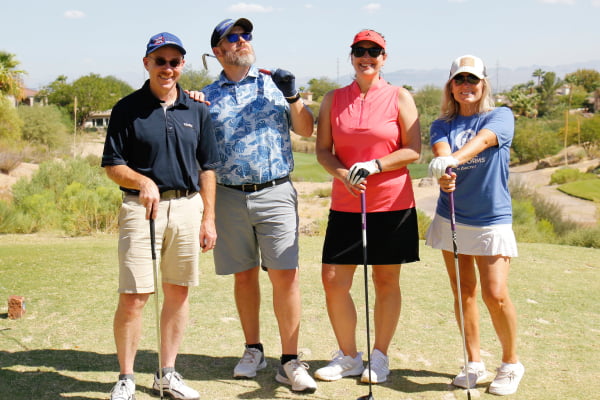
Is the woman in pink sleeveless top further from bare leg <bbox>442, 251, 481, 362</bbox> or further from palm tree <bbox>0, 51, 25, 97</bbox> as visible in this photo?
palm tree <bbox>0, 51, 25, 97</bbox>

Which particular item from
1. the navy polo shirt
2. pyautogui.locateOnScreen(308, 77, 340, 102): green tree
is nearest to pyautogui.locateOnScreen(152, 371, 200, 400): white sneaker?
the navy polo shirt

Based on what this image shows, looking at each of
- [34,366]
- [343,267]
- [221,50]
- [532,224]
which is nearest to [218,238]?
[343,267]

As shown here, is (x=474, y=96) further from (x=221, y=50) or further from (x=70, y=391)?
(x=70, y=391)

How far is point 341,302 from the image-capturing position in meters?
4.42

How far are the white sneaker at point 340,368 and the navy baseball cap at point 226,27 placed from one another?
2260 mm

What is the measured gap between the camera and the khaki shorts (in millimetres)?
3807

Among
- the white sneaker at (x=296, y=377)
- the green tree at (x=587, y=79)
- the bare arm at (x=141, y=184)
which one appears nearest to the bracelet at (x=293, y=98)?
the bare arm at (x=141, y=184)

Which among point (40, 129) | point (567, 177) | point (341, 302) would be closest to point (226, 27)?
point (341, 302)

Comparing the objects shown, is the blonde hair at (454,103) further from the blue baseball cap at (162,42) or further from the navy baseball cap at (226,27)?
the blue baseball cap at (162,42)

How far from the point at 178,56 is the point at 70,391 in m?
2.17

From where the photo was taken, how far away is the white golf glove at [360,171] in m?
3.96

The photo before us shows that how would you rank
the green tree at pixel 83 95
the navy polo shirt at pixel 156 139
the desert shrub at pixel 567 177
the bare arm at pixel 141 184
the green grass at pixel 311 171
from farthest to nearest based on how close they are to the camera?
1. the green tree at pixel 83 95
2. the green grass at pixel 311 171
3. the desert shrub at pixel 567 177
4. the navy polo shirt at pixel 156 139
5. the bare arm at pixel 141 184

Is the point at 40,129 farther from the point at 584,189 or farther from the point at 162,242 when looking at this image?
the point at 162,242

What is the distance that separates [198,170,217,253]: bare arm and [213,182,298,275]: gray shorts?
0.29m
